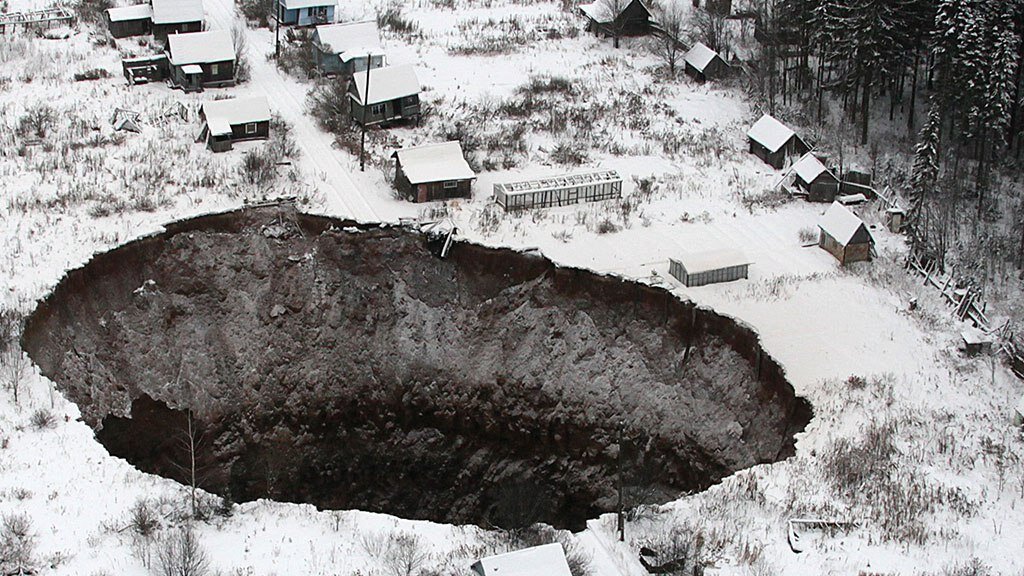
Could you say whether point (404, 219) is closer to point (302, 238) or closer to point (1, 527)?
point (302, 238)

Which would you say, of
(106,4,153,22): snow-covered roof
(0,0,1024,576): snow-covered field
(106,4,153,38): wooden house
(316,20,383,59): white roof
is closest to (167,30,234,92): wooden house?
(0,0,1024,576): snow-covered field

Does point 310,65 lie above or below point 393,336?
above

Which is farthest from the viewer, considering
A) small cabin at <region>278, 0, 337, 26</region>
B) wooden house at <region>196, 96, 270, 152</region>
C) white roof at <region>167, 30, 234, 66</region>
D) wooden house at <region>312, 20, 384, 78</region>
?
small cabin at <region>278, 0, 337, 26</region>

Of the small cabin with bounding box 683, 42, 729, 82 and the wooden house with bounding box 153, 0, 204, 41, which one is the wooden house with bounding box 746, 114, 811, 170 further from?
the wooden house with bounding box 153, 0, 204, 41

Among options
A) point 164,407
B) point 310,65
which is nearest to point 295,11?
point 310,65

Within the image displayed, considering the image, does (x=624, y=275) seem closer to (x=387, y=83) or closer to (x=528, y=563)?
(x=387, y=83)

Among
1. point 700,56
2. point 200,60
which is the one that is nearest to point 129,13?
point 200,60
